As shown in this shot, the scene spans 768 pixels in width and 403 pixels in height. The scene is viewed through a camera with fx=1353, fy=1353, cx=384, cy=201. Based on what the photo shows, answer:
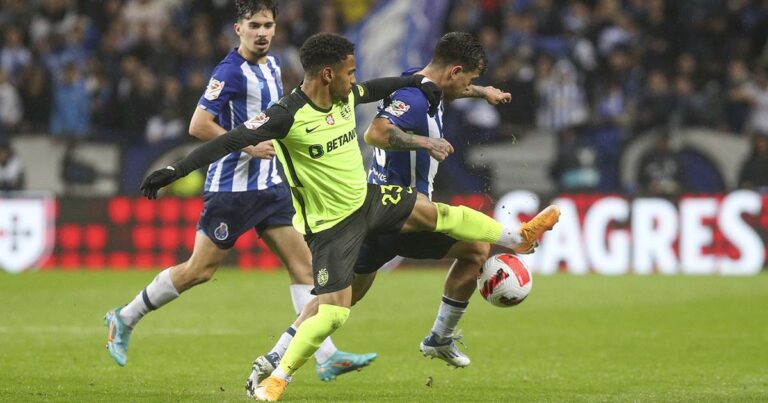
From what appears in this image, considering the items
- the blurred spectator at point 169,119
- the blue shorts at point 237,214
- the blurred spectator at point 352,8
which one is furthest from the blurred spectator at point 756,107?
the blue shorts at point 237,214

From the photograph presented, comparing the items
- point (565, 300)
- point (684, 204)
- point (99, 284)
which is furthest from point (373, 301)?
point (684, 204)

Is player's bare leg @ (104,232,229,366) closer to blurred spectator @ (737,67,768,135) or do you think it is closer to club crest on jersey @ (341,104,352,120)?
club crest on jersey @ (341,104,352,120)

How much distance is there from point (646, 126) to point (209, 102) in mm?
10701

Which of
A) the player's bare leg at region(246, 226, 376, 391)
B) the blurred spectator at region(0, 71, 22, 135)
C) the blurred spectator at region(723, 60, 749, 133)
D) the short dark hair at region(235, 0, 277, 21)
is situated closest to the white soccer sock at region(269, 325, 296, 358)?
the player's bare leg at region(246, 226, 376, 391)

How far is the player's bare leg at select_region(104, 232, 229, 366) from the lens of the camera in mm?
9008

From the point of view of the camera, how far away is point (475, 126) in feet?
60.0

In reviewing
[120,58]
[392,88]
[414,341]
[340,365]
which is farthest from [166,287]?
[120,58]

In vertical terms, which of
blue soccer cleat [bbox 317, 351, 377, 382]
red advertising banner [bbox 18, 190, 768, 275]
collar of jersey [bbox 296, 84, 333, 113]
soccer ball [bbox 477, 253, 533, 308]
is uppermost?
collar of jersey [bbox 296, 84, 333, 113]

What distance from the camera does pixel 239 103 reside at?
9.00 m

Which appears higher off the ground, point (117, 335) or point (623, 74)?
point (623, 74)

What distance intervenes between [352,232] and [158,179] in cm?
127

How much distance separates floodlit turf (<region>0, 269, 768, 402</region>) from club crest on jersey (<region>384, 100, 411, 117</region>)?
5.61ft

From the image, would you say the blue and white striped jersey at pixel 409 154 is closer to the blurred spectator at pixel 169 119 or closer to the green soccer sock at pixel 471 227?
the green soccer sock at pixel 471 227

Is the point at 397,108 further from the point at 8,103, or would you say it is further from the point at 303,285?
the point at 8,103
